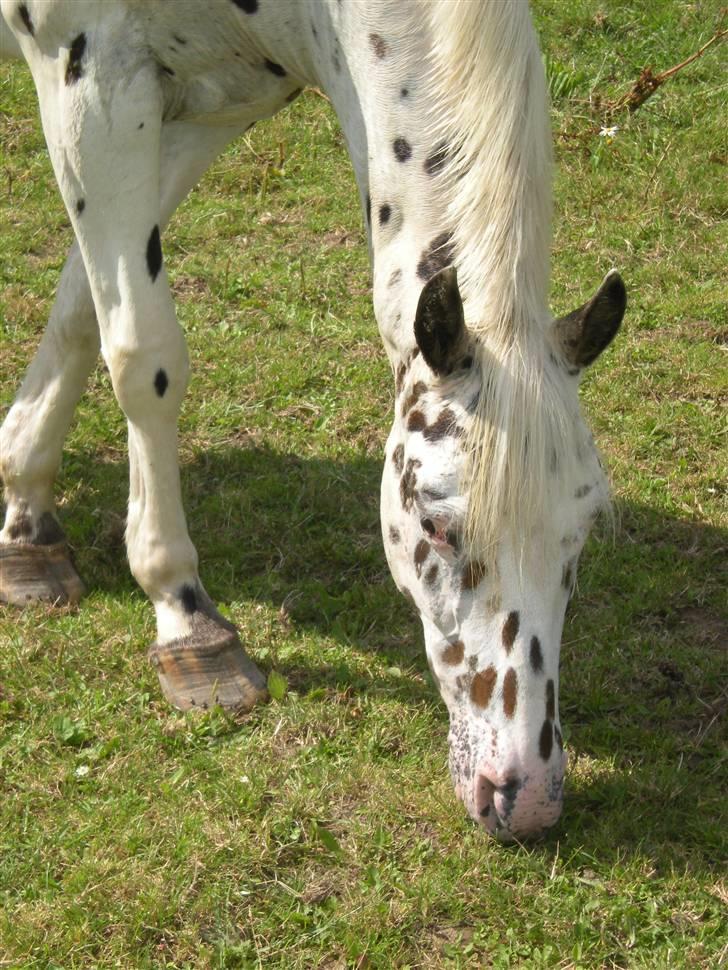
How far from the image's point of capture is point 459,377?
117 inches

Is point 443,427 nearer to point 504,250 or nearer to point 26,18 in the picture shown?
point 504,250

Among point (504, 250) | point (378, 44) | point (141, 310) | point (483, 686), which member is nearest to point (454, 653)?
point (483, 686)

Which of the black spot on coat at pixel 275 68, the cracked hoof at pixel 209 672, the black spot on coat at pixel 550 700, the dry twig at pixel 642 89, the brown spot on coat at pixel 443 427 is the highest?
the dry twig at pixel 642 89

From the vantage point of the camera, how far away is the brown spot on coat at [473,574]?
9.63 feet

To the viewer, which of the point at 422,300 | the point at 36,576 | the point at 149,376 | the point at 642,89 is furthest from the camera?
the point at 642,89

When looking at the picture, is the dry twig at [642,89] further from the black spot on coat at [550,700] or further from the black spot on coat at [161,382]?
the black spot on coat at [550,700]

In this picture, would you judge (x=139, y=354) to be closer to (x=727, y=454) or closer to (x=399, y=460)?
(x=399, y=460)

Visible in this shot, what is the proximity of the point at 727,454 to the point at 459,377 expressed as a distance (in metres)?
2.41

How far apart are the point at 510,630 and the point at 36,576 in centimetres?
192

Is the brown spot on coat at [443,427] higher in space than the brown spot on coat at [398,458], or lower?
higher

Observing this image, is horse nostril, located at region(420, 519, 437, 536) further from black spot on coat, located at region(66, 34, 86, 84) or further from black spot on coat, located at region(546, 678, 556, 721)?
black spot on coat, located at region(66, 34, 86, 84)

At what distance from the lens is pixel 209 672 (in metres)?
3.75

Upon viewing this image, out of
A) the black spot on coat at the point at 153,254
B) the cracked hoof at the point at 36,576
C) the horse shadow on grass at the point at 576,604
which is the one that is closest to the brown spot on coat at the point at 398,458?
the horse shadow on grass at the point at 576,604

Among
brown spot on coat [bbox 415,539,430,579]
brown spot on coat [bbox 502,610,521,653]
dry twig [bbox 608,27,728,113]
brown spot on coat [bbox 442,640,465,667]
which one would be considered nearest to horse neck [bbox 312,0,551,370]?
brown spot on coat [bbox 415,539,430,579]
